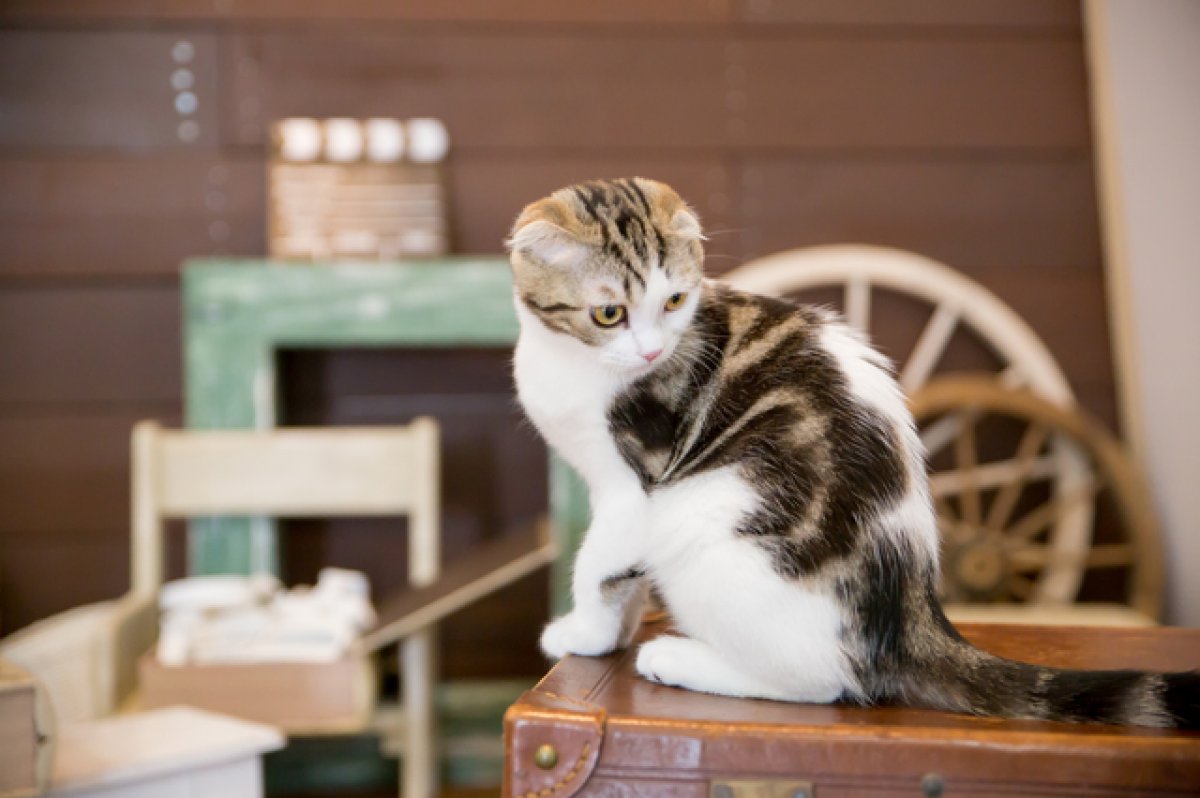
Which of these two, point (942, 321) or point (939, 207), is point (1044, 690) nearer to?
point (942, 321)

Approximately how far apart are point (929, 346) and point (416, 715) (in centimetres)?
115

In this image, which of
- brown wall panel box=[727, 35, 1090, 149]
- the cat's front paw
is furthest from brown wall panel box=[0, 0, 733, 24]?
the cat's front paw

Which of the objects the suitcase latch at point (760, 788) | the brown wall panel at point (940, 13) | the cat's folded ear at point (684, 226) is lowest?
the suitcase latch at point (760, 788)

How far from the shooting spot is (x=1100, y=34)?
201cm

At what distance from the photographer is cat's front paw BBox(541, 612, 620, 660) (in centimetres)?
100

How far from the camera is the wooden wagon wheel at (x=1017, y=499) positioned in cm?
178

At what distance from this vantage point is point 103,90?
6.59ft

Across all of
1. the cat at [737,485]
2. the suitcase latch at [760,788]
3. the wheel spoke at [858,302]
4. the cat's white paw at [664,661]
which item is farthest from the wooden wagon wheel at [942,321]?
the suitcase latch at [760,788]

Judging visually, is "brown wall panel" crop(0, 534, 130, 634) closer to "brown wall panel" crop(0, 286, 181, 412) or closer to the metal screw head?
"brown wall panel" crop(0, 286, 181, 412)

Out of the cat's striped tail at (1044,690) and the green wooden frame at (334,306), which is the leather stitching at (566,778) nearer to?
the cat's striped tail at (1044,690)

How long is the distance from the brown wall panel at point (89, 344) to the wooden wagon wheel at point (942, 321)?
3.56ft

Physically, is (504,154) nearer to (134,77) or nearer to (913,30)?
(134,77)

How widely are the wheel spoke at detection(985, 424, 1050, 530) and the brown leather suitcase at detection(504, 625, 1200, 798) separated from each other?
3.88 ft

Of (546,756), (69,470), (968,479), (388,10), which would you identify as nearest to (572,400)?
(546,756)
